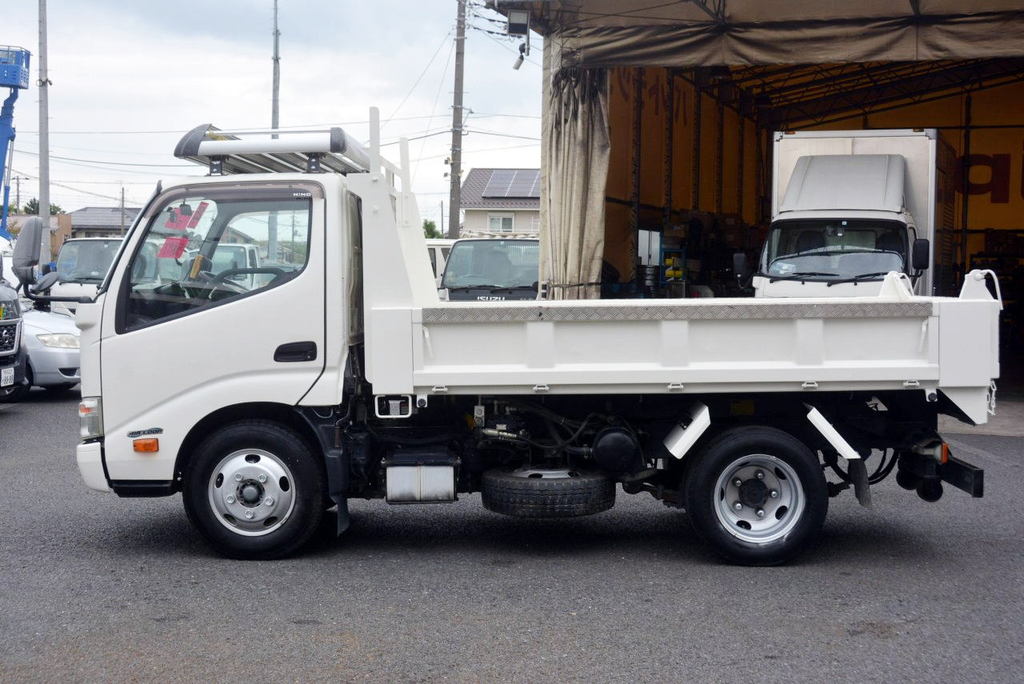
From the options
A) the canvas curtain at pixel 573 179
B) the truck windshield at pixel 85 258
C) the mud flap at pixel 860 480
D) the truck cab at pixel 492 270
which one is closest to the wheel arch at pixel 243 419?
the mud flap at pixel 860 480

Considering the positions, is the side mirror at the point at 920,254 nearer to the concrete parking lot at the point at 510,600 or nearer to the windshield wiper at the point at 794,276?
the windshield wiper at the point at 794,276

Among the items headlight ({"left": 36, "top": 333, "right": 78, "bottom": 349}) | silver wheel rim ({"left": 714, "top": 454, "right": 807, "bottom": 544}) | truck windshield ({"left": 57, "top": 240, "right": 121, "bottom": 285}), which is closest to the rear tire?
silver wheel rim ({"left": 714, "top": 454, "right": 807, "bottom": 544})

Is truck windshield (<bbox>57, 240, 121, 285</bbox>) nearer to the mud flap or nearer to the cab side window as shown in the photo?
the cab side window

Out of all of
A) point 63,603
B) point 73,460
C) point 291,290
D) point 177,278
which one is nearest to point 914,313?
point 291,290

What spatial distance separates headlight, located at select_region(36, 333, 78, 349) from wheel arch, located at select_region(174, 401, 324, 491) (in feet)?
27.5

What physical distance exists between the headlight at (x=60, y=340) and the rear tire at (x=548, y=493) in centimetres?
929

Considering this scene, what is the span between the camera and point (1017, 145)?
25.8 metres

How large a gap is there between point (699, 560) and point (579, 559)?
27.6 inches

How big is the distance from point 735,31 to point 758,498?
8.29m

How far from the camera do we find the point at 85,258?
18609mm

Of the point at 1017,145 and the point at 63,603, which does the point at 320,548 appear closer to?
the point at 63,603

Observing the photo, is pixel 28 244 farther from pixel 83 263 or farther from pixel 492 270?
pixel 83 263

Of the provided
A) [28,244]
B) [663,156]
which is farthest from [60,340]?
[663,156]

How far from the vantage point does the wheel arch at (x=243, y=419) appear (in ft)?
21.8
